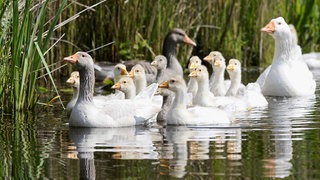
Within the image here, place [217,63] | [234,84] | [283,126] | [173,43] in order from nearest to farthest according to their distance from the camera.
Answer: [283,126], [234,84], [217,63], [173,43]

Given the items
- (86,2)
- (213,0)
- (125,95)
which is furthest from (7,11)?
(213,0)

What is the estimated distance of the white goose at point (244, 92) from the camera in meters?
13.8

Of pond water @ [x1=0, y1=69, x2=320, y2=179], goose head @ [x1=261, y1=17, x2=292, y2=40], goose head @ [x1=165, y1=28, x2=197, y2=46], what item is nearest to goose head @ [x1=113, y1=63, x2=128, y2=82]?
pond water @ [x1=0, y1=69, x2=320, y2=179]

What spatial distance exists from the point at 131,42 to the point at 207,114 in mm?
6877

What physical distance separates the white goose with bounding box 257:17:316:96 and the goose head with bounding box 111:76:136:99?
309 centimetres

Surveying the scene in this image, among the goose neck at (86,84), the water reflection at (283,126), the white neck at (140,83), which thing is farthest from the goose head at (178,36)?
the goose neck at (86,84)

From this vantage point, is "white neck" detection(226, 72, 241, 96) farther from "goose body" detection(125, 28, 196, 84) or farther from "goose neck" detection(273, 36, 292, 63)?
"goose body" detection(125, 28, 196, 84)

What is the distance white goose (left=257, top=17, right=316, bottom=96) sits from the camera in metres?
15.5

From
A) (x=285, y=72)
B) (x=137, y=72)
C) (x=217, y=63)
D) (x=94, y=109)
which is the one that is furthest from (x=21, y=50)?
(x=285, y=72)

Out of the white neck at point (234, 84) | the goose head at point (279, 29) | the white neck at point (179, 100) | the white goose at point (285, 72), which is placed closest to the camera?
the white neck at point (179, 100)

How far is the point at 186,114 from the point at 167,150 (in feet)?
7.08

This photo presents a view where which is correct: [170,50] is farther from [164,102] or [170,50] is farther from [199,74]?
[164,102]

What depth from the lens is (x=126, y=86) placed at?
43.3ft

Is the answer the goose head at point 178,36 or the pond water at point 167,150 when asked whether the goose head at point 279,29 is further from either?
the pond water at point 167,150
